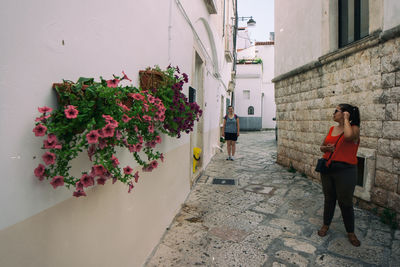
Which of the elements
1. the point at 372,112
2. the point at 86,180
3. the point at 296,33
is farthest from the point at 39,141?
the point at 296,33

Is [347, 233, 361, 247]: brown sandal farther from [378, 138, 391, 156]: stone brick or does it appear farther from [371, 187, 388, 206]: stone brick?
[378, 138, 391, 156]: stone brick

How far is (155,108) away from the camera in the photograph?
191cm

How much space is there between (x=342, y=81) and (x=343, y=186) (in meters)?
2.78

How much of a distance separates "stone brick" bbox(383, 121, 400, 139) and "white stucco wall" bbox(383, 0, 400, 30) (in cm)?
138

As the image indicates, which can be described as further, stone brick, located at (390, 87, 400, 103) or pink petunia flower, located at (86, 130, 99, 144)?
stone brick, located at (390, 87, 400, 103)

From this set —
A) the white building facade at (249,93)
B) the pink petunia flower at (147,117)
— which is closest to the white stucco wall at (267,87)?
the white building facade at (249,93)

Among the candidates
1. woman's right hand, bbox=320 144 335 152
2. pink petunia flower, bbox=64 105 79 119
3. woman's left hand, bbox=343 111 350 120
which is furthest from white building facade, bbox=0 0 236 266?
woman's left hand, bbox=343 111 350 120

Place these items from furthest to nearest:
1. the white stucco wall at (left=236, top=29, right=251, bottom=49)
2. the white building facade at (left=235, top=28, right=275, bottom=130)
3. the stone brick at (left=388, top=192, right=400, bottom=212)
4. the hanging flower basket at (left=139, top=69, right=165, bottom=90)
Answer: the white stucco wall at (left=236, top=29, right=251, bottom=49)
the white building facade at (left=235, top=28, right=275, bottom=130)
the stone brick at (left=388, top=192, right=400, bottom=212)
the hanging flower basket at (left=139, top=69, right=165, bottom=90)

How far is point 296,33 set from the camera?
7070 millimetres

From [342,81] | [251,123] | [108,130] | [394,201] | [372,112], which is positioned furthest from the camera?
[251,123]

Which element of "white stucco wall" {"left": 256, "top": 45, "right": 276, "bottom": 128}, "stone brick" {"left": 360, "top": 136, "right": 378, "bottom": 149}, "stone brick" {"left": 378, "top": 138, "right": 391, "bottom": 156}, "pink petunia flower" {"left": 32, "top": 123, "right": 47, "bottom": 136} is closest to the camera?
"pink petunia flower" {"left": 32, "top": 123, "right": 47, "bottom": 136}

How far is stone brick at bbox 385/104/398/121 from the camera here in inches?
145

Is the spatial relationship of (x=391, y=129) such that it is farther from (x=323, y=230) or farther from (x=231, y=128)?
(x=231, y=128)

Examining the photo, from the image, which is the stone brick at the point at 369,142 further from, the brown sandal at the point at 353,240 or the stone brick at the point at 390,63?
the brown sandal at the point at 353,240
